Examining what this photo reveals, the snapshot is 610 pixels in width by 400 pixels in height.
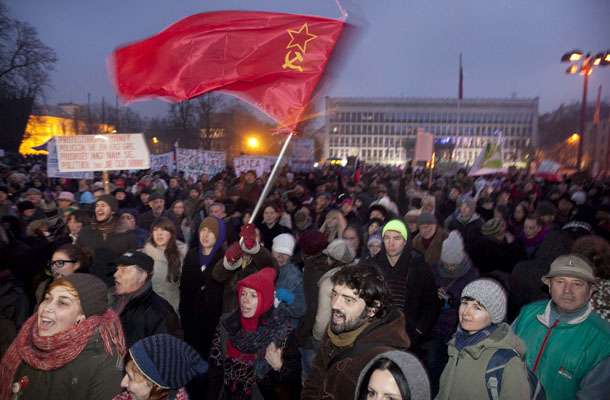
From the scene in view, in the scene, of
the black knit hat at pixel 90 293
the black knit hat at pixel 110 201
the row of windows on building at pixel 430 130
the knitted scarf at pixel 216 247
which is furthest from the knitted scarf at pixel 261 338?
the row of windows on building at pixel 430 130

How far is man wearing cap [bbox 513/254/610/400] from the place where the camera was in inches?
96.0

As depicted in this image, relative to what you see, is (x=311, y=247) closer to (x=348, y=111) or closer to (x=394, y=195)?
(x=394, y=195)

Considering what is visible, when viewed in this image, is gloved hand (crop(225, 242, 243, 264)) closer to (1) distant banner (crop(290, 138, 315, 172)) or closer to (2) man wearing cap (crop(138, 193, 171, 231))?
(2) man wearing cap (crop(138, 193, 171, 231))

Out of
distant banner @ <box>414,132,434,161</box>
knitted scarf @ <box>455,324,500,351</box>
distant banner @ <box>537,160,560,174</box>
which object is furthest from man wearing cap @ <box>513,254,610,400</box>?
distant banner @ <box>537,160,560,174</box>

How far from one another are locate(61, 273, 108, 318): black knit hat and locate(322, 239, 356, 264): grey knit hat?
79.9 inches

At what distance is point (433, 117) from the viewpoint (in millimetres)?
102062

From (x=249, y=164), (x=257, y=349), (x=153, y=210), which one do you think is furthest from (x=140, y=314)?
(x=249, y=164)

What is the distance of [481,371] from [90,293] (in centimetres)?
229

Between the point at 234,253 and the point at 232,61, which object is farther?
the point at 232,61

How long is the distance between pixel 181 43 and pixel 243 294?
2777mm

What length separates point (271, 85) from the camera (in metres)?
4.20

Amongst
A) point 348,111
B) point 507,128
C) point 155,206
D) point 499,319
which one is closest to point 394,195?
point 155,206

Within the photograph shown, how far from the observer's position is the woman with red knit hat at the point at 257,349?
253cm

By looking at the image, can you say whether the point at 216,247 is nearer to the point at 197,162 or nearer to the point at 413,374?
the point at 413,374
